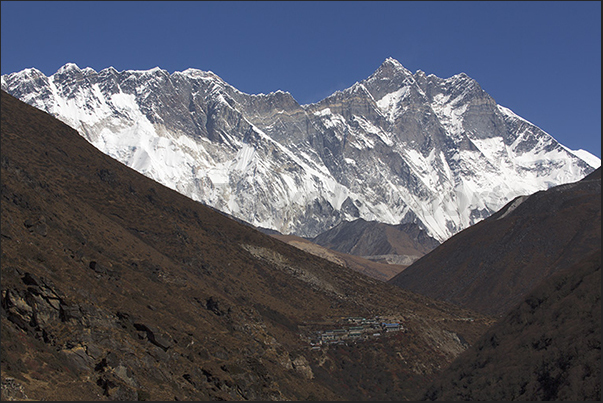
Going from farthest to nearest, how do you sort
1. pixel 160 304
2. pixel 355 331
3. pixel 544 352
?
pixel 355 331, pixel 160 304, pixel 544 352

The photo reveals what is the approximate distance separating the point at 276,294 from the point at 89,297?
73.2m

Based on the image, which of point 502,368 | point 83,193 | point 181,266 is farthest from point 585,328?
point 83,193

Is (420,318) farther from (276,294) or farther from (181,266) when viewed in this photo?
(181,266)

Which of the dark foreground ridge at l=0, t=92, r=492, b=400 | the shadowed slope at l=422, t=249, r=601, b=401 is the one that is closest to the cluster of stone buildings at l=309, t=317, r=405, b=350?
the dark foreground ridge at l=0, t=92, r=492, b=400

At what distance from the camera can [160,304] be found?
111 m

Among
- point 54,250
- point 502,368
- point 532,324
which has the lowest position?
point 54,250

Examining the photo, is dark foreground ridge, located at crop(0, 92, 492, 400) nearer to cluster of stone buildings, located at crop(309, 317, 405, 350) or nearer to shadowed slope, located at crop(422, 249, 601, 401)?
cluster of stone buildings, located at crop(309, 317, 405, 350)

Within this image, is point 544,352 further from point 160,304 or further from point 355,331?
point 355,331

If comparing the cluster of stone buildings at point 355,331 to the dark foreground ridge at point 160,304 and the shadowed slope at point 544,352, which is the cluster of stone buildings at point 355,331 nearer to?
the dark foreground ridge at point 160,304

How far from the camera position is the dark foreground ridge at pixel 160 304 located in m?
82.9

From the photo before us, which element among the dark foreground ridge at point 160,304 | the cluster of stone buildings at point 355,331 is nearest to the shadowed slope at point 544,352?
the dark foreground ridge at point 160,304

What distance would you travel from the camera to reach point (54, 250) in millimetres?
103688

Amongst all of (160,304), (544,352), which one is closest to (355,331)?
(160,304)

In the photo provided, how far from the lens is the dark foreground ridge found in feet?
272
